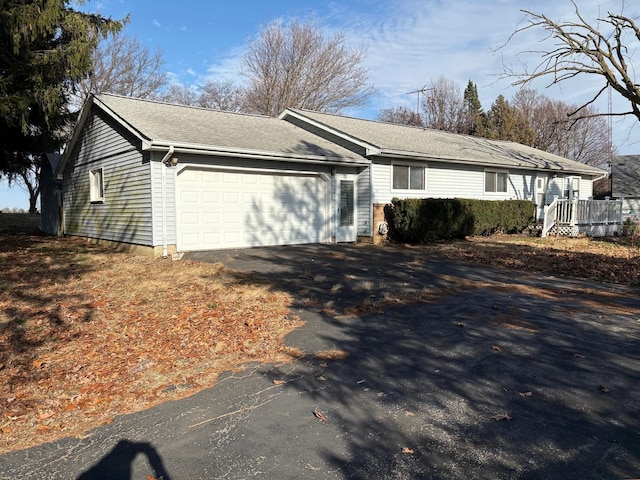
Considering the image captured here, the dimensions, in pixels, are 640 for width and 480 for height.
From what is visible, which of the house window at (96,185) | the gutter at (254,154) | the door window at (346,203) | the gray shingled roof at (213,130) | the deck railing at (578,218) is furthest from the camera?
the deck railing at (578,218)

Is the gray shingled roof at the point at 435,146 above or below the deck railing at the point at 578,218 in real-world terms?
above

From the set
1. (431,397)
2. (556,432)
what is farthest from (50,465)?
(556,432)

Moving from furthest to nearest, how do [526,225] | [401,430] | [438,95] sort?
[438,95], [526,225], [401,430]

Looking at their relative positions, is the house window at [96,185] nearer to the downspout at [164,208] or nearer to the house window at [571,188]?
the downspout at [164,208]

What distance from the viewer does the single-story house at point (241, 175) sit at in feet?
38.6

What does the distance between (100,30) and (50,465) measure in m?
14.2

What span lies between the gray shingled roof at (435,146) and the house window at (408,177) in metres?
0.67

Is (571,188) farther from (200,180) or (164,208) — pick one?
(164,208)

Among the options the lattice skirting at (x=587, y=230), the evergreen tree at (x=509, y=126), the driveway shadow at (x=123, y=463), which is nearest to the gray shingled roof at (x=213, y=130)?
the lattice skirting at (x=587, y=230)

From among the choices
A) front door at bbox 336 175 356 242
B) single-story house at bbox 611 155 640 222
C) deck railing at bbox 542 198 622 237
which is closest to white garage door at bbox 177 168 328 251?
front door at bbox 336 175 356 242

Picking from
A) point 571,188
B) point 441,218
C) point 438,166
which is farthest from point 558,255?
point 571,188

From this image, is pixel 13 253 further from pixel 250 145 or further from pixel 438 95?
pixel 438 95

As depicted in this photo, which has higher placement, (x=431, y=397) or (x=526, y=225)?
(x=526, y=225)

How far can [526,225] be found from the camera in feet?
61.4
